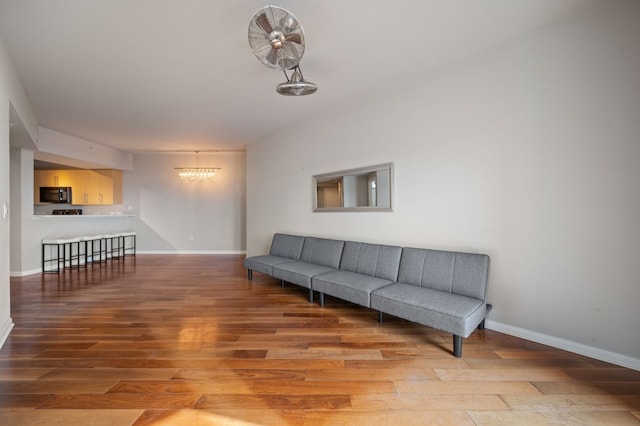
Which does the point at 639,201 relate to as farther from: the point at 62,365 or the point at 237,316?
the point at 62,365

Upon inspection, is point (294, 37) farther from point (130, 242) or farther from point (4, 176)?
point (130, 242)

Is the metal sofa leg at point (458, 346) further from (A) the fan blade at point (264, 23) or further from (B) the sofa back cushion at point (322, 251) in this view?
(A) the fan blade at point (264, 23)

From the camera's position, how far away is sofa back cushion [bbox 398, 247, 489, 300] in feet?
8.28

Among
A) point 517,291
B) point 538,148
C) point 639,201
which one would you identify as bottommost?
point 517,291

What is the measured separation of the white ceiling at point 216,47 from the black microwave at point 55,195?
3.41m

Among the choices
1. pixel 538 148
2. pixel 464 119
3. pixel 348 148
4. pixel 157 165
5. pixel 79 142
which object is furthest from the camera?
pixel 157 165

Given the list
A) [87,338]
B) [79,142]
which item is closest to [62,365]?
[87,338]

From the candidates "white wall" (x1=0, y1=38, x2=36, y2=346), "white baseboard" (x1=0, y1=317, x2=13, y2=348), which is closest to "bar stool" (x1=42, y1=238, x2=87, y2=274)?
"white baseboard" (x1=0, y1=317, x2=13, y2=348)

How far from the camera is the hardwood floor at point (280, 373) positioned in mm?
1609

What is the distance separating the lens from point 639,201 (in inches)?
77.8

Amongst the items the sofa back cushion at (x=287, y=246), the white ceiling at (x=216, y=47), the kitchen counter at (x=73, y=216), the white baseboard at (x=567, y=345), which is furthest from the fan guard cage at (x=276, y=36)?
the kitchen counter at (x=73, y=216)

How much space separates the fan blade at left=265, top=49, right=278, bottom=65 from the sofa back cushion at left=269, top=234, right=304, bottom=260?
2.80 metres

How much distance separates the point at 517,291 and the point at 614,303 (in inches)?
24.0

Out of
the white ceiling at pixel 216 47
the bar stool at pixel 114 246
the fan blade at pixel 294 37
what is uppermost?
the white ceiling at pixel 216 47
